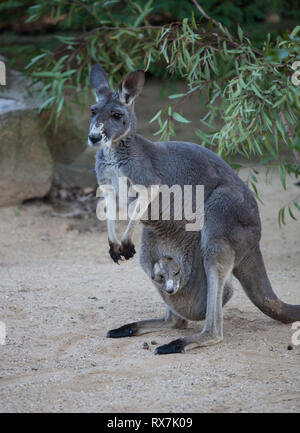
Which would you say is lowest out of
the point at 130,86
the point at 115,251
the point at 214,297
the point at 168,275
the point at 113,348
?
the point at 113,348

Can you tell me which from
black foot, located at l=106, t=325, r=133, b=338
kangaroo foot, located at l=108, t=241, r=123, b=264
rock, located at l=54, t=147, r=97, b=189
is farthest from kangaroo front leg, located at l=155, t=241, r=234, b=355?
rock, located at l=54, t=147, r=97, b=189

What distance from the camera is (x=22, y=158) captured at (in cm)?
679

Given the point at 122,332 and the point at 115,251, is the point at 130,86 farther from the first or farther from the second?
the point at 122,332

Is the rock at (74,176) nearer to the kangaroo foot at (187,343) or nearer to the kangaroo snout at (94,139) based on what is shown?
the kangaroo snout at (94,139)

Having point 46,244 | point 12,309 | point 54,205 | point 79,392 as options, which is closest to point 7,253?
point 46,244

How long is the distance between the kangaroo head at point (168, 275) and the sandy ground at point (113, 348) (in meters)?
0.35

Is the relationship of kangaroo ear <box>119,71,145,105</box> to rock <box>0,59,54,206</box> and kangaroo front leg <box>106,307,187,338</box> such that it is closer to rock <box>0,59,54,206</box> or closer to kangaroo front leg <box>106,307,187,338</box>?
kangaroo front leg <box>106,307,187,338</box>

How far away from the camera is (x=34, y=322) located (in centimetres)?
418

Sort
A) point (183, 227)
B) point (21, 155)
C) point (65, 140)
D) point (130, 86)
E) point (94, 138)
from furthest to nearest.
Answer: point (65, 140)
point (21, 155)
point (183, 227)
point (130, 86)
point (94, 138)

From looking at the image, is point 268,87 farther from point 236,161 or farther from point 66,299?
point 236,161

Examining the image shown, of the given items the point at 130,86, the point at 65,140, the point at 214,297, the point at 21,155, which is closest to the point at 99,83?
the point at 130,86

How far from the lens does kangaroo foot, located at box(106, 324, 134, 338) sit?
4.00 metres

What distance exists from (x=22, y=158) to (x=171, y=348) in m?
3.68

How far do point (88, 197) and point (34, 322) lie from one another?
3.23 metres
